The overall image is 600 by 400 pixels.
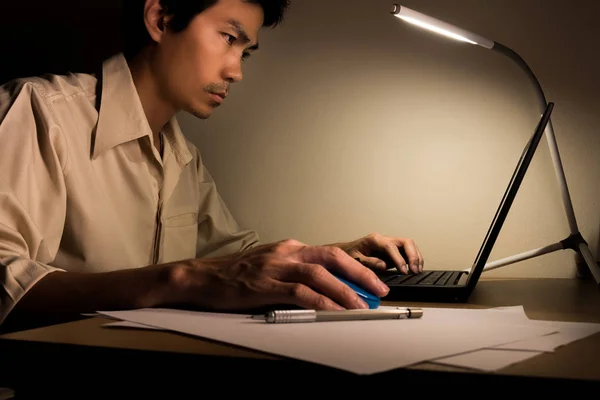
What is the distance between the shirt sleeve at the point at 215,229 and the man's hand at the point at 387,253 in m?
0.35

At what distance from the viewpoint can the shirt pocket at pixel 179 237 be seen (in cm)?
133

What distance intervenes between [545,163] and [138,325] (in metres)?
1.05

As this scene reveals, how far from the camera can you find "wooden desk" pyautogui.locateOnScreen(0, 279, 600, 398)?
407 mm

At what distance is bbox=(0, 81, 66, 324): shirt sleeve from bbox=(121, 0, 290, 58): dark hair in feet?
1.19

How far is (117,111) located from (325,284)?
740 millimetres

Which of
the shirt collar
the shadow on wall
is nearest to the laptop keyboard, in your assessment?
the shirt collar

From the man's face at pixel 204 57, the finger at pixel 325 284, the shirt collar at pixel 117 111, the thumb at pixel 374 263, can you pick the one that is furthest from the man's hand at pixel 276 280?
the man's face at pixel 204 57

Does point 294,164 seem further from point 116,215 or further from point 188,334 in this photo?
point 188,334

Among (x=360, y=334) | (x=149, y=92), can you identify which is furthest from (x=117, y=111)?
(x=360, y=334)

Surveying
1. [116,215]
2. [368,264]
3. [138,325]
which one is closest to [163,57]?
[116,215]

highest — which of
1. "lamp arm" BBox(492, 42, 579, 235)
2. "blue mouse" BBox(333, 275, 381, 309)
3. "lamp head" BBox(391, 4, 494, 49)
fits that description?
"lamp head" BBox(391, 4, 494, 49)

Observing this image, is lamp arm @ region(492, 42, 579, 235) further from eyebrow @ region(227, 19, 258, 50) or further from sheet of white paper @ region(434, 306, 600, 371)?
sheet of white paper @ region(434, 306, 600, 371)

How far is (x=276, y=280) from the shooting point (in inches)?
26.2

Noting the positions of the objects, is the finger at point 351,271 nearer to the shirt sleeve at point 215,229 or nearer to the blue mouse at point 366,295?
the blue mouse at point 366,295
